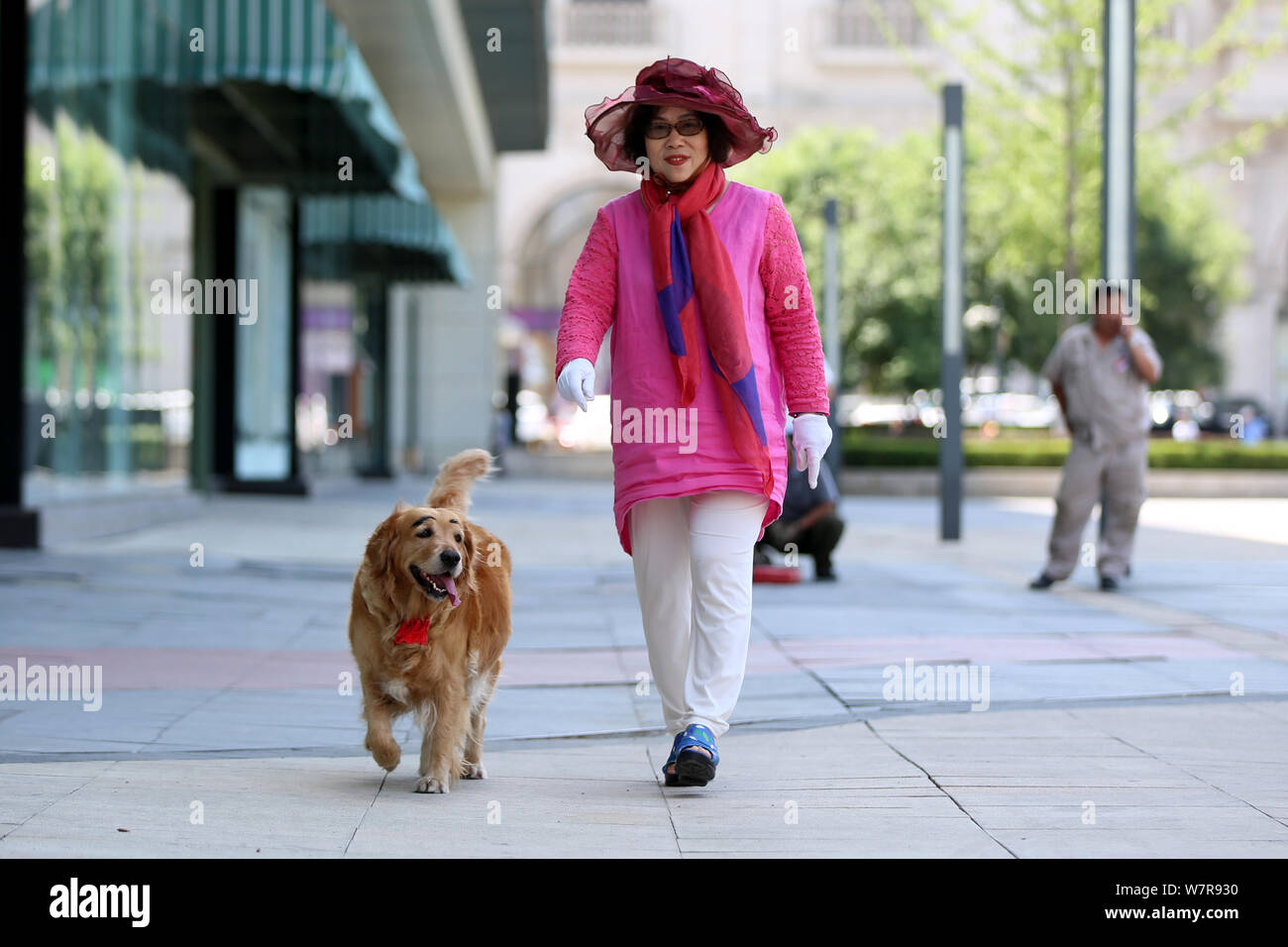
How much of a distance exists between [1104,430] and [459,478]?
6750mm

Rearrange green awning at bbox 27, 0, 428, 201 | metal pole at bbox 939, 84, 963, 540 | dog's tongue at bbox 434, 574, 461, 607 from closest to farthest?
dog's tongue at bbox 434, 574, 461, 607 < green awning at bbox 27, 0, 428, 201 < metal pole at bbox 939, 84, 963, 540

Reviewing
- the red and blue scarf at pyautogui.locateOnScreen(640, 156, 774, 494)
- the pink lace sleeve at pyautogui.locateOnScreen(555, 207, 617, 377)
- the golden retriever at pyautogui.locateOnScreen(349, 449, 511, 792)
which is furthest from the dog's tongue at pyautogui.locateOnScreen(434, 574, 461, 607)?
the red and blue scarf at pyautogui.locateOnScreen(640, 156, 774, 494)

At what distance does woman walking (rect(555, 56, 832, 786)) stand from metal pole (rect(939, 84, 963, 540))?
422 inches

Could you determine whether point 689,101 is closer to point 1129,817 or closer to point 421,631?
point 421,631

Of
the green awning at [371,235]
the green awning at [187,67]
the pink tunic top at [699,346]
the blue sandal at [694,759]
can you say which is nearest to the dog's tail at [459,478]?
the pink tunic top at [699,346]

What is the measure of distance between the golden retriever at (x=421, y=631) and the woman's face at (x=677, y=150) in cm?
120

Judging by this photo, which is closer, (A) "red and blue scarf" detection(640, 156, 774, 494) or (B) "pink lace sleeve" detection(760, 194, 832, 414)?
(A) "red and blue scarf" detection(640, 156, 774, 494)

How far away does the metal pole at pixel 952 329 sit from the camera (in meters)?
15.6

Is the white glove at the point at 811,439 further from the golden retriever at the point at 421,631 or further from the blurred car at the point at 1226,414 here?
the blurred car at the point at 1226,414

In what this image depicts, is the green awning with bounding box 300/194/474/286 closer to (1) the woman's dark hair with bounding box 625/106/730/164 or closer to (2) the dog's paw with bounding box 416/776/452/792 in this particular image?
(1) the woman's dark hair with bounding box 625/106/730/164

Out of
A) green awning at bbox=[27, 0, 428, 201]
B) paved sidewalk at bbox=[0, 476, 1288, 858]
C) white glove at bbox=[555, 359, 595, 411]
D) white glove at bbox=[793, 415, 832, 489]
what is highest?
green awning at bbox=[27, 0, 428, 201]

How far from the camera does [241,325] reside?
21531 mm

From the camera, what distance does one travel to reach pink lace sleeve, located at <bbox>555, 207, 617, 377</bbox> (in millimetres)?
4773
